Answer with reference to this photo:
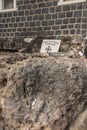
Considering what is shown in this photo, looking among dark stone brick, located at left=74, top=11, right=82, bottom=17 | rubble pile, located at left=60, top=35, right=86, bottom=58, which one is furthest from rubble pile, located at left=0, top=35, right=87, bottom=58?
dark stone brick, located at left=74, top=11, right=82, bottom=17

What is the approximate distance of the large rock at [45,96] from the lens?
15.1 feet

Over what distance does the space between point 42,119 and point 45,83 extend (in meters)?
0.58

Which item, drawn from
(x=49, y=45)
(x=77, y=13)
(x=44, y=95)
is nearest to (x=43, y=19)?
(x=49, y=45)

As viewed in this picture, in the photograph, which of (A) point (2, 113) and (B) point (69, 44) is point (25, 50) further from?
(A) point (2, 113)

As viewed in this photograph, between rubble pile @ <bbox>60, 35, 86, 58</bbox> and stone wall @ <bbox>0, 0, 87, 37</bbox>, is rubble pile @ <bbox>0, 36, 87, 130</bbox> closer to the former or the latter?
rubble pile @ <bbox>60, 35, 86, 58</bbox>

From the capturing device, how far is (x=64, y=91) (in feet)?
15.4

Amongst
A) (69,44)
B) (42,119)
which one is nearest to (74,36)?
(69,44)

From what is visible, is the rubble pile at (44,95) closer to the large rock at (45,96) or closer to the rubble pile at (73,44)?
the large rock at (45,96)

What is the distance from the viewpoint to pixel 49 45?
28.5ft

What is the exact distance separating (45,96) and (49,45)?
410 centimetres

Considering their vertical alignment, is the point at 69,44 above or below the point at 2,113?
above

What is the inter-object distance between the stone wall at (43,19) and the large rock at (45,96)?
3.54 metres

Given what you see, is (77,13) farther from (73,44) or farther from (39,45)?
(39,45)

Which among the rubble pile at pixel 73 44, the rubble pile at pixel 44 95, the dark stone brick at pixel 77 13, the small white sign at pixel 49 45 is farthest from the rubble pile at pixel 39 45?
the rubble pile at pixel 44 95
